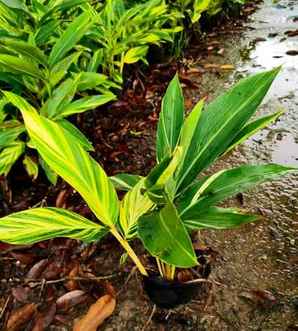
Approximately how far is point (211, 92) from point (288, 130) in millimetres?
668

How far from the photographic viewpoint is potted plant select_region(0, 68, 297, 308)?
778 millimetres

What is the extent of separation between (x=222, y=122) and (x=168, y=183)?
22cm

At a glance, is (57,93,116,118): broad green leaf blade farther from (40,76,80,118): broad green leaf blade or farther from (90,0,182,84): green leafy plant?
(90,0,182,84): green leafy plant

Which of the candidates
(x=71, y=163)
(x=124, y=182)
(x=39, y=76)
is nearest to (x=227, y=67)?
(x=39, y=76)

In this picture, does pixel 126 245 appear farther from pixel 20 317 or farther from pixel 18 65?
pixel 18 65

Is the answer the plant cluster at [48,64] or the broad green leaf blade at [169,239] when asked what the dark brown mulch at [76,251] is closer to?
the plant cluster at [48,64]

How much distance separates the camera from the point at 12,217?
0.88 m

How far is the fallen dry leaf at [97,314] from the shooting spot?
46.1 inches

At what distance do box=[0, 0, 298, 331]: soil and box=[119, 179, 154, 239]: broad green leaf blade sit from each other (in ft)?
1.27

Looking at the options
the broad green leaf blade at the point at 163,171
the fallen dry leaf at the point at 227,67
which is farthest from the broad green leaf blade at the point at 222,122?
the fallen dry leaf at the point at 227,67

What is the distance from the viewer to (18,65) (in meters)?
1.30

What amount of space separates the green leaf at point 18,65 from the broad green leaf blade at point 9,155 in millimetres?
266

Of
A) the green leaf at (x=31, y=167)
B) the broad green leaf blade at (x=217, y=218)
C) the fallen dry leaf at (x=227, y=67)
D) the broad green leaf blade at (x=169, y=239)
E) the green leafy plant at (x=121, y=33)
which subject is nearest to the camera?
the broad green leaf blade at (x=169, y=239)

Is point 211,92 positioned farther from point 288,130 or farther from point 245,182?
point 245,182
